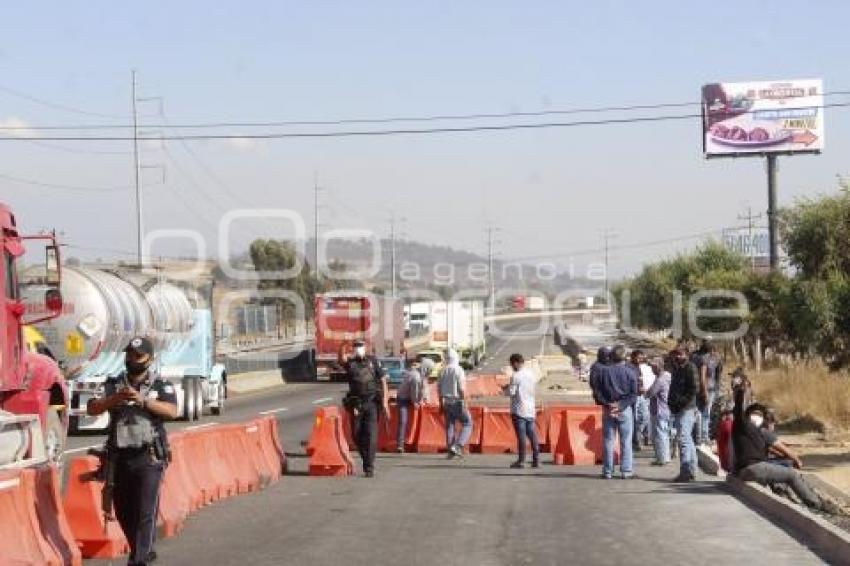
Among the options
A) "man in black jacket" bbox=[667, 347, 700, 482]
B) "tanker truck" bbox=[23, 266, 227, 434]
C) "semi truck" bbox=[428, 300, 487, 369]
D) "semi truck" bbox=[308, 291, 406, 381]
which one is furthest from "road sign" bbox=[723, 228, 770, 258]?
"man in black jacket" bbox=[667, 347, 700, 482]

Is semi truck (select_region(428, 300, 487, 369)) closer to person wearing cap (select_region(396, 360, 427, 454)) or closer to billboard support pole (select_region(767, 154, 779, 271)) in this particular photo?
billboard support pole (select_region(767, 154, 779, 271))

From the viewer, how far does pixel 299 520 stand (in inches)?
528

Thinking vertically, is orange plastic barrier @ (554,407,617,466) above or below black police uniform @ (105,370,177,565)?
below

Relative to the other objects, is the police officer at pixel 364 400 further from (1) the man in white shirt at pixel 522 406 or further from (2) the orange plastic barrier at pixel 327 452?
(1) the man in white shirt at pixel 522 406

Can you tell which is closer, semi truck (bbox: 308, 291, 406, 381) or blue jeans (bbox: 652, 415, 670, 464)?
blue jeans (bbox: 652, 415, 670, 464)

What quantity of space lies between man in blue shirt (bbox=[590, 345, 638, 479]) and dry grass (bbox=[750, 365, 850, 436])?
1192cm

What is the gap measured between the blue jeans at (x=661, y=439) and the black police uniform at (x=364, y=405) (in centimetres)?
437

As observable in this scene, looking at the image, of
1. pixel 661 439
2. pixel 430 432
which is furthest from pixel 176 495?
pixel 430 432

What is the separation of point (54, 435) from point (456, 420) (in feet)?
23.2

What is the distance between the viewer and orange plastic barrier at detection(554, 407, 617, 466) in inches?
811

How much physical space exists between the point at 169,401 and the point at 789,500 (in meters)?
7.94

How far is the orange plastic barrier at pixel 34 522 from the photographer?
8961 millimetres

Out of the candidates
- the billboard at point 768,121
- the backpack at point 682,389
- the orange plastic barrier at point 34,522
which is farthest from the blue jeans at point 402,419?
the billboard at point 768,121

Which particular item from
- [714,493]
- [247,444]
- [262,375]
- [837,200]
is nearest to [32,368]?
[247,444]
